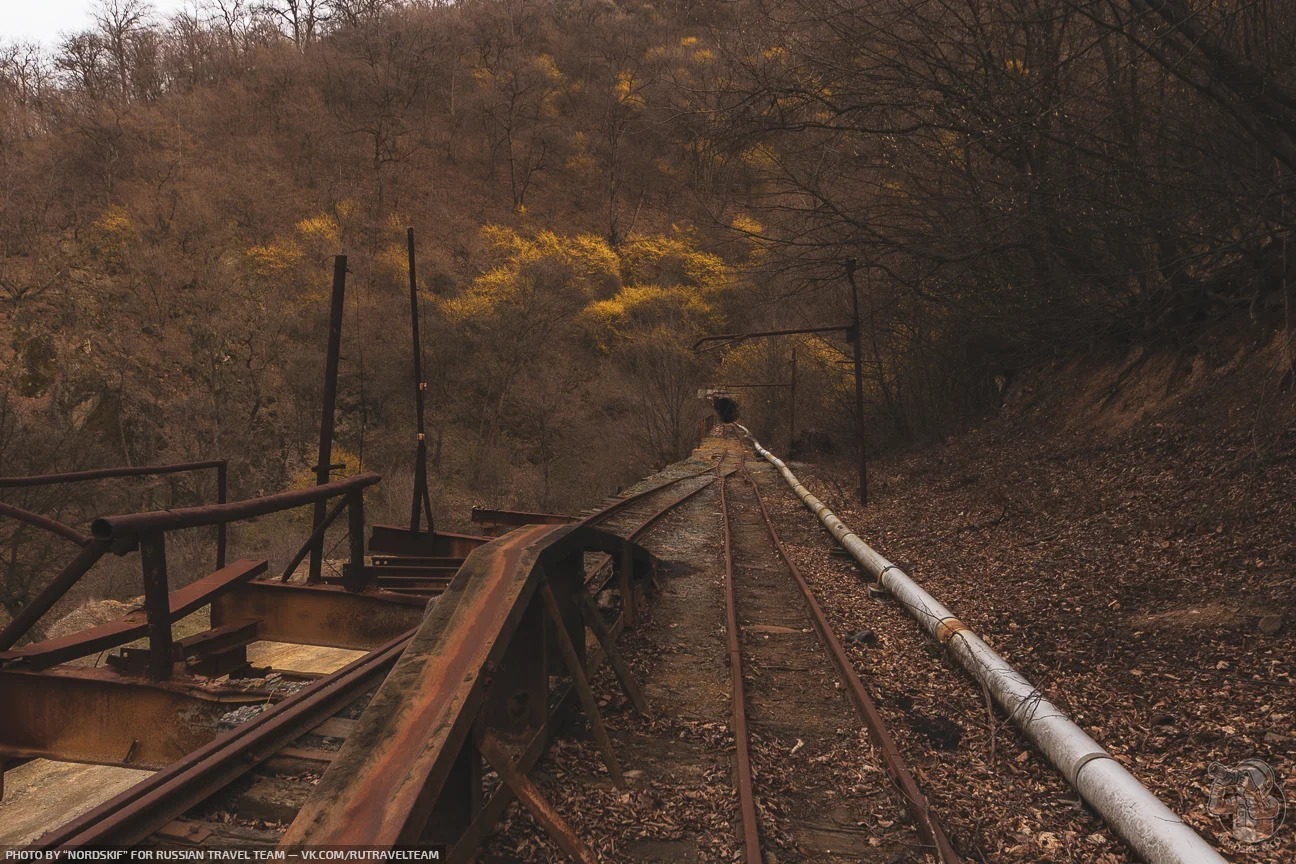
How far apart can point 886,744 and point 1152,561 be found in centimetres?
421

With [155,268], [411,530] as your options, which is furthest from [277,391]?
[411,530]

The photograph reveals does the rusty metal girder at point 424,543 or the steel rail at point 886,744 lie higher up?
the rusty metal girder at point 424,543

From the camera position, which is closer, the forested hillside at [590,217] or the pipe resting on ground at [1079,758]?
the pipe resting on ground at [1079,758]

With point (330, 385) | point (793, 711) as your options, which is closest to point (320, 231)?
point (330, 385)

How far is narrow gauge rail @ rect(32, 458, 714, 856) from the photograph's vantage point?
2.92 metres

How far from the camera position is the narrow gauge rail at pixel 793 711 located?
3.93 m

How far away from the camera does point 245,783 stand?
3445 mm

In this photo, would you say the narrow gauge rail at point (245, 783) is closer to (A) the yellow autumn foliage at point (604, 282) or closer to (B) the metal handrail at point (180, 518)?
(B) the metal handrail at point (180, 518)

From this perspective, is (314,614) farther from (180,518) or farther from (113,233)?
(113,233)

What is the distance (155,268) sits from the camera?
115 ft

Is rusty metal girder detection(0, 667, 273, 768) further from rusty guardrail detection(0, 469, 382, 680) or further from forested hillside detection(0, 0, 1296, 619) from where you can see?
forested hillside detection(0, 0, 1296, 619)

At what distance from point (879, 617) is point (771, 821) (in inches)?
174

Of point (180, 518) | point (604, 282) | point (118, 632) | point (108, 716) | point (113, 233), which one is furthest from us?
point (604, 282)

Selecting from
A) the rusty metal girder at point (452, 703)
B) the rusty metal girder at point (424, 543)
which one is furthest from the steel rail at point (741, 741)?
the rusty metal girder at point (424, 543)
